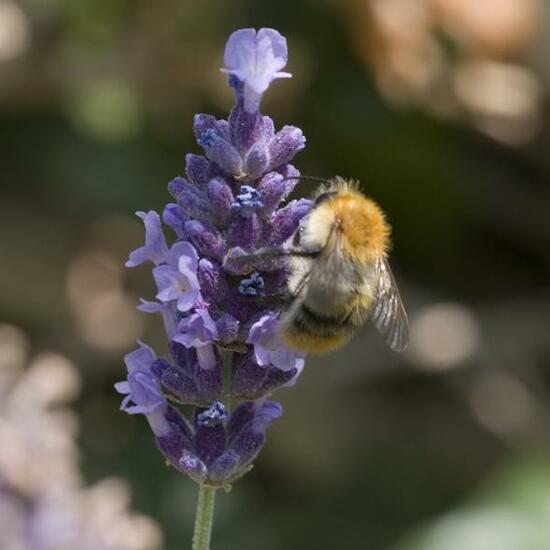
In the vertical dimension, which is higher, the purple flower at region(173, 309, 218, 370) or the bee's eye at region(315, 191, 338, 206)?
the bee's eye at region(315, 191, 338, 206)

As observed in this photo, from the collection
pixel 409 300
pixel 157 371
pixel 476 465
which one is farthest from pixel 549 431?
pixel 157 371

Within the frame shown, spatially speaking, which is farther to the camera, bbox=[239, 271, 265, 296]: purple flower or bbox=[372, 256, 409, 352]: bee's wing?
bbox=[372, 256, 409, 352]: bee's wing

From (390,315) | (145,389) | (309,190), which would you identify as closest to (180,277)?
(145,389)

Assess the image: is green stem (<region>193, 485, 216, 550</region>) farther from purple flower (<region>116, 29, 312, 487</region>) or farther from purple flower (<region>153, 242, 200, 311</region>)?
purple flower (<region>153, 242, 200, 311</region>)

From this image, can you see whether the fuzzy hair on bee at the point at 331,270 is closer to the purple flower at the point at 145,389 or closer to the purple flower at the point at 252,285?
the purple flower at the point at 252,285

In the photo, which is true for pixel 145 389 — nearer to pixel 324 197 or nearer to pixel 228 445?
pixel 228 445

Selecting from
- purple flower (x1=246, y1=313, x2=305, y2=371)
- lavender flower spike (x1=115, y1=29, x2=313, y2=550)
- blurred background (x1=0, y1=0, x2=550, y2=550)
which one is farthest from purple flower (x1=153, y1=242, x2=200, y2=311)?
blurred background (x1=0, y1=0, x2=550, y2=550)

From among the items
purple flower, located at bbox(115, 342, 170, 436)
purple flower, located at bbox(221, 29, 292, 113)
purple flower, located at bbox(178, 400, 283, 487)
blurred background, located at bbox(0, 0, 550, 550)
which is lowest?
blurred background, located at bbox(0, 0, 550, 550)

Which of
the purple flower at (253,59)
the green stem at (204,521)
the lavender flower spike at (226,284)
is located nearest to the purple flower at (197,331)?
the lavender flower spike at (226,284)
